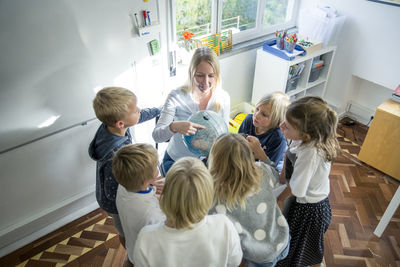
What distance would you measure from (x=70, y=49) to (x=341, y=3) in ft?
9.10

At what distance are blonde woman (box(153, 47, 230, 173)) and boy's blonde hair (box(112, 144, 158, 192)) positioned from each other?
0.48 metres

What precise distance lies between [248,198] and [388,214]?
1.56 meters

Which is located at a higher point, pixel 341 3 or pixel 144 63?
pixel 341 3

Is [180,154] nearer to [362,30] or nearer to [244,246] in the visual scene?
[244,246]

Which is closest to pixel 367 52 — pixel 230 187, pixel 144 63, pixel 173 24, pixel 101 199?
pixel 173 24

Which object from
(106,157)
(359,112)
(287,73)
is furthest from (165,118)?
(359,112)

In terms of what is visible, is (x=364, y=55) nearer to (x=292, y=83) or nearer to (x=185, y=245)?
(x=292, y=83)

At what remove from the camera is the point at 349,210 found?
2652 mm

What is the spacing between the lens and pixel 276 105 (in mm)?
1730

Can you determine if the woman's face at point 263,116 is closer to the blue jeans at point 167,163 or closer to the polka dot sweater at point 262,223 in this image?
the polka dot sweater at point 262,223

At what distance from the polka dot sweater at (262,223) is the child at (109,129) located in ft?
2.15

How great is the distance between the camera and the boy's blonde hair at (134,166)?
52.6 inches

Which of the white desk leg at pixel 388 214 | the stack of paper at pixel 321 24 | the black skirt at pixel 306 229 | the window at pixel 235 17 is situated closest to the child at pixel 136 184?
the black skirt at pixel 306 229

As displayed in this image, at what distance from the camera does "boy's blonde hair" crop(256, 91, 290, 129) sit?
173 cm
